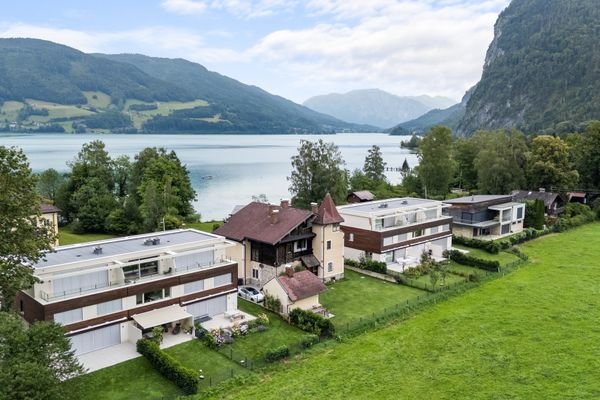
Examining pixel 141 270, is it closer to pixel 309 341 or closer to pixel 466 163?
pixel 309 341

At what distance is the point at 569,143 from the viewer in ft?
267

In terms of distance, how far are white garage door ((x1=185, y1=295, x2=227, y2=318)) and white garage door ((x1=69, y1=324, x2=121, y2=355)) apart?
447cm

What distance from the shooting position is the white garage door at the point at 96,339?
25141 millimetres

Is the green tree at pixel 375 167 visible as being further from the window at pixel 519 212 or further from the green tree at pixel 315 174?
the window at pixel 519 212

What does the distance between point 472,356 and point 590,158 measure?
61.0 metres

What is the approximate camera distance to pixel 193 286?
2962 cm

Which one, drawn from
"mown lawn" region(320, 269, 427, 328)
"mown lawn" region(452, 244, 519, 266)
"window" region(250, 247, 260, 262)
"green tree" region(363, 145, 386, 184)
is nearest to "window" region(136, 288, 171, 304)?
"window" region(250, 247, 260, 262)

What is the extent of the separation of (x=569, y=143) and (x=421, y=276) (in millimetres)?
57131

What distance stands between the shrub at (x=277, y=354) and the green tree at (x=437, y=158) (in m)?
55.7

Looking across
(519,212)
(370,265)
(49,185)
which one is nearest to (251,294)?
(370,265)

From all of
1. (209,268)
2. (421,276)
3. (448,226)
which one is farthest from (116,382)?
(448,226)

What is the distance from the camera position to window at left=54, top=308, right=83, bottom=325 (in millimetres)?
24203

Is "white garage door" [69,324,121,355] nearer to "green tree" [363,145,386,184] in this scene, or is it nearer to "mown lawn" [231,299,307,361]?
"mown lawn" [231,299,307,361]

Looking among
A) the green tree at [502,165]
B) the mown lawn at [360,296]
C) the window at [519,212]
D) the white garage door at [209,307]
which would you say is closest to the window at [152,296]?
the white garage door at [209,307]
